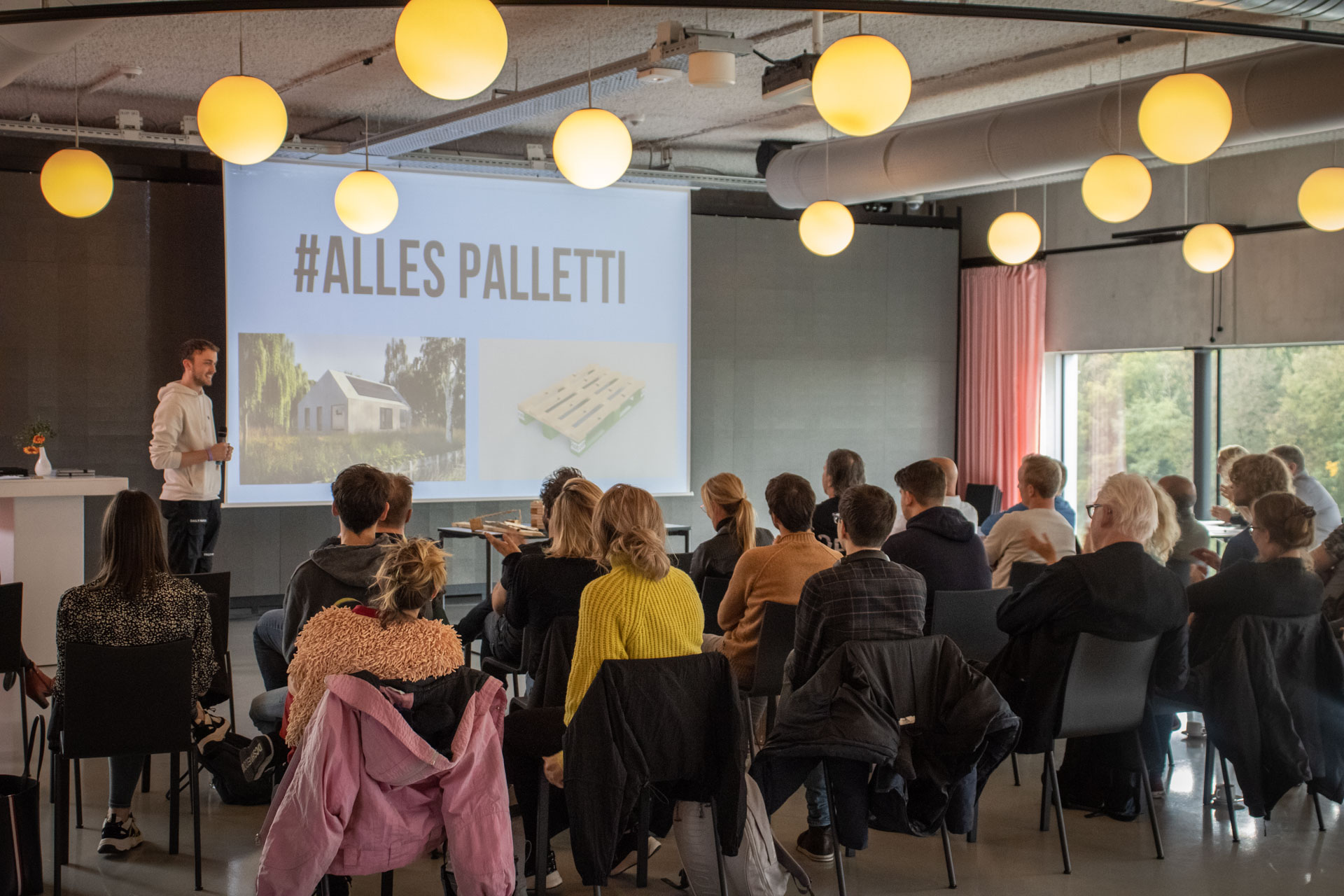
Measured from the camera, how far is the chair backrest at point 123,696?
3.17 m

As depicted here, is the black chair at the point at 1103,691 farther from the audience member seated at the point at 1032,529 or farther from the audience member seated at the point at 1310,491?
the audience member seated at the point at 1310,491

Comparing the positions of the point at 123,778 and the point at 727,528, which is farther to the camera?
the point at 727,528

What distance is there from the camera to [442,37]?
2.58m

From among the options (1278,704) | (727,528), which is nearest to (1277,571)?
(1278,704)

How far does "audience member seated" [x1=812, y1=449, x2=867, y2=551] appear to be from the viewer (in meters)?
5.35

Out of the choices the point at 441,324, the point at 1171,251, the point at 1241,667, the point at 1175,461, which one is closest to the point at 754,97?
the point at 441,324

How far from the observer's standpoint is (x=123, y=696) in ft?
10.5

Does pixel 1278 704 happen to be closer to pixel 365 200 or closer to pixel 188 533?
pixel 365 200

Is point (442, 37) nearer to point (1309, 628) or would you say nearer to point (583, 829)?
point (583, 829)

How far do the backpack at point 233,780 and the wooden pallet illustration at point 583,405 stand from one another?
4.57 meters

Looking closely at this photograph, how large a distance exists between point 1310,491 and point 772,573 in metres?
3.41

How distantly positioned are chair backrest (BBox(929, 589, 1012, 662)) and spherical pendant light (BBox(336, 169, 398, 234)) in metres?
2.98

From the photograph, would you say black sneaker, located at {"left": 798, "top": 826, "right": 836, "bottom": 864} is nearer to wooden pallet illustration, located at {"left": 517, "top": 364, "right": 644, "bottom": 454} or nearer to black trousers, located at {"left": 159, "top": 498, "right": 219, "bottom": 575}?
black trousers, located at {"left": 159, "top": 498, "right": 219, "bottom": 575}

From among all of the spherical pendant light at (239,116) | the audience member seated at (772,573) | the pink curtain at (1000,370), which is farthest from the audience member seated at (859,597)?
the pink curtain at (1000,370)
